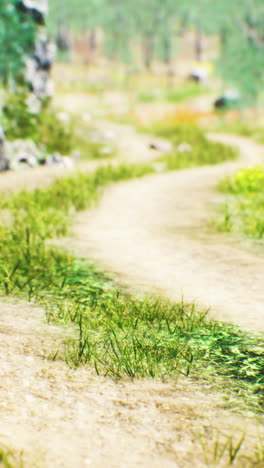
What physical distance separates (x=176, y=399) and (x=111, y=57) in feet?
180

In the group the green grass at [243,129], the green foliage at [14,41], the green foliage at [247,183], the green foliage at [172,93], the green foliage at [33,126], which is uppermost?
the green foliage at [172,93]

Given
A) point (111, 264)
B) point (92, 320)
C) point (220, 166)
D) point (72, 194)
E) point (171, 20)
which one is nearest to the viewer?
point (92, 320)

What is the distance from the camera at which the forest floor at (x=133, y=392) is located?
2396 millimetres

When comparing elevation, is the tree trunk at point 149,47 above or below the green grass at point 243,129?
above

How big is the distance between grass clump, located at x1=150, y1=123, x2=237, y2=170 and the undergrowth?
9.49 metres

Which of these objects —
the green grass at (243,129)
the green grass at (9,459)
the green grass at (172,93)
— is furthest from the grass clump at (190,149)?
the green grass at (9,459)

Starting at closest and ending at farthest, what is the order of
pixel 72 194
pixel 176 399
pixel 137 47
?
1. pixel 176 399
2. pixel 72 194
3. pixel 137 47

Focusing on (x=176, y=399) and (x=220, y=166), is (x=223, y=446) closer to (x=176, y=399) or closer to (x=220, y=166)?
(x=176, y=399)

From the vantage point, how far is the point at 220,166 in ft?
49.9

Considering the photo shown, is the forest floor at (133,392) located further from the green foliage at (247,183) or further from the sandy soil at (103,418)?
the green foliage at (247,183)

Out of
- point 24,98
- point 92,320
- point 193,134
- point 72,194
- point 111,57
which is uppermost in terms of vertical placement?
point 111,57

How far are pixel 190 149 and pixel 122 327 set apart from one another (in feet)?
47.3

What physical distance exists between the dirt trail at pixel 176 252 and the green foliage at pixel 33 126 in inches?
165

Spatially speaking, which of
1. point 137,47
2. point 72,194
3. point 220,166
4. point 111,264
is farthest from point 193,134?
point 137,47
